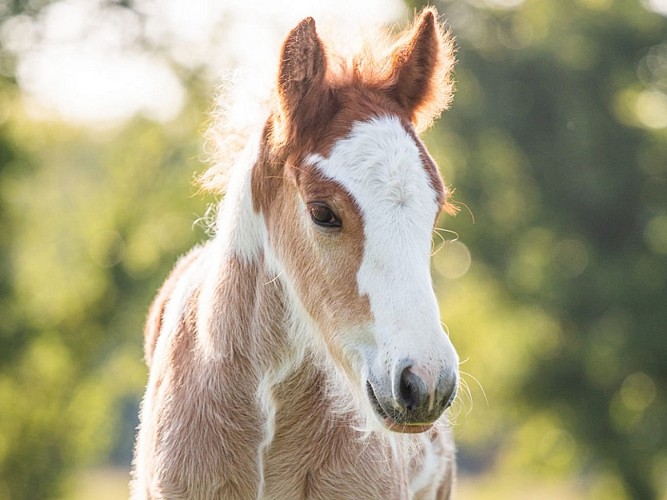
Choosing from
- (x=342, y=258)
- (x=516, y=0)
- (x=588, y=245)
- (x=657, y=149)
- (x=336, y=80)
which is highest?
(x=516, y=0)

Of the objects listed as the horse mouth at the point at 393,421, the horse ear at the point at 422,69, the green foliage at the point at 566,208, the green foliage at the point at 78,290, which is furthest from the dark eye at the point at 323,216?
the green foliage at the point at 566,208

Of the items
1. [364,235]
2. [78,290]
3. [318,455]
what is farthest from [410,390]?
[78,290]

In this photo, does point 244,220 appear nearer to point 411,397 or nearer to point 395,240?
point 395,240

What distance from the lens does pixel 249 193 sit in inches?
193

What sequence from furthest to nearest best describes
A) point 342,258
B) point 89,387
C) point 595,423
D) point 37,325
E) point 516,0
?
point 516,0 < point 595,423 < point 89,387 < point 37,325 < point 342,258

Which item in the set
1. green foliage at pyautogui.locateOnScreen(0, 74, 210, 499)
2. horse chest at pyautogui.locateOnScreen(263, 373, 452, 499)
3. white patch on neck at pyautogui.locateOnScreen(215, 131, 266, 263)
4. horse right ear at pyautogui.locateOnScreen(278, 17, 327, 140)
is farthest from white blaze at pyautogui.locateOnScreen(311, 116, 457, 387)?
green foliage at pyautogui.locateOnScreen(0, 74, 210, 499)

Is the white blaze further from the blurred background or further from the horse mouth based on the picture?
the blurred background

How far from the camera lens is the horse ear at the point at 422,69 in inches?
196

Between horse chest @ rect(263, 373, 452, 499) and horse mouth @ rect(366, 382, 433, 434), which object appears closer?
horse mouth @ rect(366, 382, 433, 434)

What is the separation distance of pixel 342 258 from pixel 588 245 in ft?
77.3

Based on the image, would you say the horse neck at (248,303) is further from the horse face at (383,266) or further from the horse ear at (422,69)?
the horse ear at (422,69)

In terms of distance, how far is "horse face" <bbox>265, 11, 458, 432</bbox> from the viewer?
4.00m

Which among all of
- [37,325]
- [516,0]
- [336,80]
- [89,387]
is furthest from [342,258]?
[516,0]

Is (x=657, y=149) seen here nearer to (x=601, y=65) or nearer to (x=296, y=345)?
(x=601, y=65)
